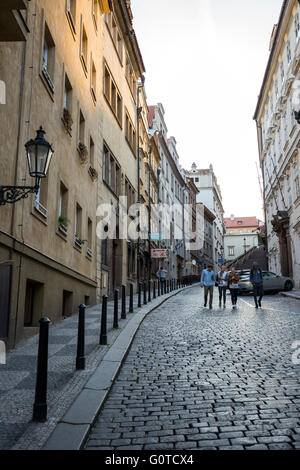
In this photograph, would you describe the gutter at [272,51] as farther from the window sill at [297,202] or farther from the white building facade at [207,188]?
the white building facade at [207,188]

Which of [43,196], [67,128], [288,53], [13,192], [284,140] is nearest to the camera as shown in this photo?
[13,192]

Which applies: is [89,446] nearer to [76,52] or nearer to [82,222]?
[82,222]

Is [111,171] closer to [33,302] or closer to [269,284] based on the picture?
[269,284]

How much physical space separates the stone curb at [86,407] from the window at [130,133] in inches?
775

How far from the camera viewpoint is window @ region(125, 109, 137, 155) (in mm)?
25562

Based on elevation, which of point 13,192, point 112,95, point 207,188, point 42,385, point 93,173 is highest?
point 207,188

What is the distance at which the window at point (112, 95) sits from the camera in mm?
20647

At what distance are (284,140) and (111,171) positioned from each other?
1433 cm

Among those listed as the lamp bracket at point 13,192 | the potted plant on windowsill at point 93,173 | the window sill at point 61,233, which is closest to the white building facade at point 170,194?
the potted plant on windowsill at point 93,173

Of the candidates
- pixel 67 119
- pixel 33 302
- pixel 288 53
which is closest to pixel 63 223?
pixel 33 302

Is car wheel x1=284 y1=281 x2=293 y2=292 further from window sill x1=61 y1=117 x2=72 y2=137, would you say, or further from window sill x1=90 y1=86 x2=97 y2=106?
window sill x1=61 y1=117 x2=72 y2=137

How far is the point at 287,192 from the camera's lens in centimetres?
2983

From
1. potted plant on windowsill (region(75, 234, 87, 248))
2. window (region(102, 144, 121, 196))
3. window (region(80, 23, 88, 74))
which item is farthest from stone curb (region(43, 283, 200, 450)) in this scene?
window (region(102, 144, 121, 196))

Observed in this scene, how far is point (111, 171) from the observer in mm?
21328
